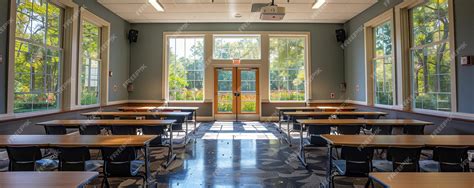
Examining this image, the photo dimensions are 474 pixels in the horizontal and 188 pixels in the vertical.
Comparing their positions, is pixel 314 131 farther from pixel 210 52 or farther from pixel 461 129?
pixel 210 52

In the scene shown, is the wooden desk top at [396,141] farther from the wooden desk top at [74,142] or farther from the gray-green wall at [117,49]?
the gray-green wall at [117,49]

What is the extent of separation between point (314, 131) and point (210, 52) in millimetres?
5781

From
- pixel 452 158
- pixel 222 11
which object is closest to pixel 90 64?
pixel 222 11

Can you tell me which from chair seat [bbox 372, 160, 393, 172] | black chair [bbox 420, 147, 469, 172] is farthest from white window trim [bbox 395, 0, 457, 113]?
black chair [bbox 420, 147, 469, 172]

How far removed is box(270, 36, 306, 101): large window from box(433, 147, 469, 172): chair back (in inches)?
271

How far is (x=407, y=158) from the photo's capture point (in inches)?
93.1

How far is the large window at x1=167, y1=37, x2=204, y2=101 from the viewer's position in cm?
917

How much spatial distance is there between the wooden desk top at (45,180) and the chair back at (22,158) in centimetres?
85

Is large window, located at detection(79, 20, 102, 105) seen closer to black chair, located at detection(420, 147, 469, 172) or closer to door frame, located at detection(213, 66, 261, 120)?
door frame, located at detection(213, 66, 261, 120)

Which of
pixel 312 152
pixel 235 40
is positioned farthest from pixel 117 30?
pixel 312 152

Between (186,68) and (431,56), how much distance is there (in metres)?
6.94

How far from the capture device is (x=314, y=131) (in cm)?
409

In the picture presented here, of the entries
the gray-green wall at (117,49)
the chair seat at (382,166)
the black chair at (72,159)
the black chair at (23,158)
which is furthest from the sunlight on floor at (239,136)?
the black chair at (23,158)

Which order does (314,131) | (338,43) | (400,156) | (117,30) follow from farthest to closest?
(338,43)
(117,30)
(314,131)
(400,156)
